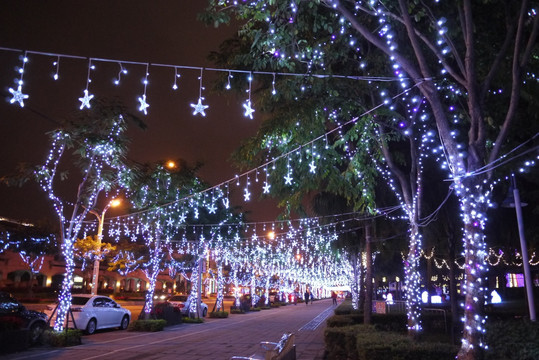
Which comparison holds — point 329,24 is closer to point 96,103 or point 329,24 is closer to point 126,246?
point 96,103

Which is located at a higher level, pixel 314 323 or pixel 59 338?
pixel 59 338

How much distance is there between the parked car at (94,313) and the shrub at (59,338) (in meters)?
2.84

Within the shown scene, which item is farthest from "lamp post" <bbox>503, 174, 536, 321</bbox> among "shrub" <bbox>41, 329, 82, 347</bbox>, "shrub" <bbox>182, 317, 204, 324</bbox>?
"shrub" <bbox>182, 317, 204, 324</bbox>

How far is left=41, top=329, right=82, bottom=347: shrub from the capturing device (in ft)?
45.5

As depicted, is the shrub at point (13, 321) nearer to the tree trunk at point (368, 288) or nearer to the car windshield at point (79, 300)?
the car windshield at point (79, 300)

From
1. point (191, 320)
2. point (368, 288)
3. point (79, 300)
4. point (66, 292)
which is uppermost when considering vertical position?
point (368, 288)

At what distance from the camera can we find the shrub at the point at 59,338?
13.9 meters

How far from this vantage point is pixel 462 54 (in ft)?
34.6

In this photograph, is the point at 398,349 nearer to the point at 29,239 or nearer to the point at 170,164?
the point at 170,164

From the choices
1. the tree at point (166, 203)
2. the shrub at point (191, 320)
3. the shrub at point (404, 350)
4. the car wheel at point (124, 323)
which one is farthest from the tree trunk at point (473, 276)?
the shrub at point (191, 320)

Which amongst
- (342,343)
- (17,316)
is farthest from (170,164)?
(342,343)

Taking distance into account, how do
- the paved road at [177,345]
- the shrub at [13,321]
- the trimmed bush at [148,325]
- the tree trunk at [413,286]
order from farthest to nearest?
the trimmed bush at [148,325], the shrub at [13,321], the paved road at [177,345], the tree trunk at [413,286]

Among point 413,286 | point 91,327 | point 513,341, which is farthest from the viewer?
point 91,327

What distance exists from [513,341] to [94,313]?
15065mm
